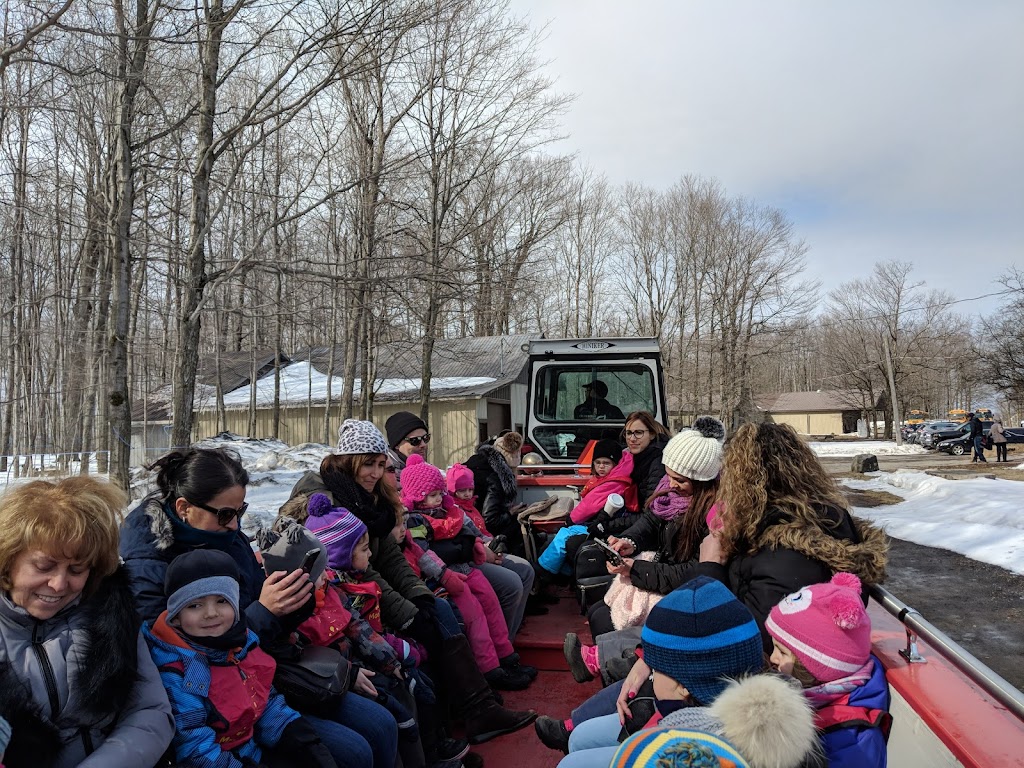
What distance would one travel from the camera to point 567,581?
497cm

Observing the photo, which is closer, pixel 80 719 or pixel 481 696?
pixel 80 719

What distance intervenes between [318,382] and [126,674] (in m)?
26.5

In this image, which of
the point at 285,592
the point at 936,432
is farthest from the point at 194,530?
the point at 936,432

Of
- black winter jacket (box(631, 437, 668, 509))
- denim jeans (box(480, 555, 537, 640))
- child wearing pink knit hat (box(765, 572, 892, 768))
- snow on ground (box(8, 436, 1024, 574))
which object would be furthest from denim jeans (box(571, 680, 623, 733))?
snow on ground (box(8, 436, 1024, 574))

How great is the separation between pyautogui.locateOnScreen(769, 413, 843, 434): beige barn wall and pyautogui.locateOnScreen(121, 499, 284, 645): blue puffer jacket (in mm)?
62670

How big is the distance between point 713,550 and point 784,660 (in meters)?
0.70

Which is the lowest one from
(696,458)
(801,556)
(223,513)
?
(801,556)

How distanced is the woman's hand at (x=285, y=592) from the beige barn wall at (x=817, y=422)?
205 ft

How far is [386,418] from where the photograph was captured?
21.8 metres

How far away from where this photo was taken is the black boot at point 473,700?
3053mm

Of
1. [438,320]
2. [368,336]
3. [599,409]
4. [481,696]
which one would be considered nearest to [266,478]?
[368,336]

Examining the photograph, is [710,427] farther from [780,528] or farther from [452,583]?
[780,528]

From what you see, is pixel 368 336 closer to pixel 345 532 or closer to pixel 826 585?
pixel 345 532

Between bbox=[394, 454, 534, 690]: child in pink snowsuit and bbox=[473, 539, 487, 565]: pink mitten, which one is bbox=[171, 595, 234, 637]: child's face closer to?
bbox=[394, 454, 534, 690]: child in pink snowsuit
